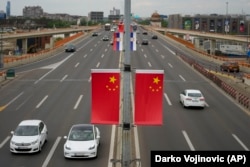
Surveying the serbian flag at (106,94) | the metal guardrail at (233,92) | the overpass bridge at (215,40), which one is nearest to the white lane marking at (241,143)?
the metal guardrail at (233,92)

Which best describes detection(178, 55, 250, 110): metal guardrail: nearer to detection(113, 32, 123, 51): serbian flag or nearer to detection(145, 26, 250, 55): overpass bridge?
detection(113, 32, 123, 51): serbian flag

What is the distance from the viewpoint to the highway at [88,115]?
21.8 m

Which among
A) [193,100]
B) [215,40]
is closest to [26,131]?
[193,100]

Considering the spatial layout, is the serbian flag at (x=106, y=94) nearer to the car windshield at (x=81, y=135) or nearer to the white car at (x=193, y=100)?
the car windshield at (x=81, y=135)

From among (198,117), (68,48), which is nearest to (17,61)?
(68,48)

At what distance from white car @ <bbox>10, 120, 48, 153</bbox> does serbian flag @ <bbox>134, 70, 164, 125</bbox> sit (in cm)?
1190

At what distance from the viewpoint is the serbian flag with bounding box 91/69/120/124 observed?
1020 centimetres

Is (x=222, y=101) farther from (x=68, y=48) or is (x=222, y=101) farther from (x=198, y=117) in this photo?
(x=68, y=48)

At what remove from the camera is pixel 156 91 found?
1024 centimetres

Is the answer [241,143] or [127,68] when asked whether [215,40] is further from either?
[127,68]

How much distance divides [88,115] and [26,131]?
810cm

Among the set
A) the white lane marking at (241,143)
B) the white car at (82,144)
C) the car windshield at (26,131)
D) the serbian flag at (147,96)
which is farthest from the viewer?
the white lane marking at (241,143)

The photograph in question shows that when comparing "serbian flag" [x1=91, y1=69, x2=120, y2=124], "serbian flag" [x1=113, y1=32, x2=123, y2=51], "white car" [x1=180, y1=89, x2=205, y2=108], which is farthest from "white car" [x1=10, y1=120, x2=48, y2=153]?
"white car" [x1=180, y1=89, x2=205, y2=108]

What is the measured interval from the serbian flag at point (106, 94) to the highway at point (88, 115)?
30.8ft
